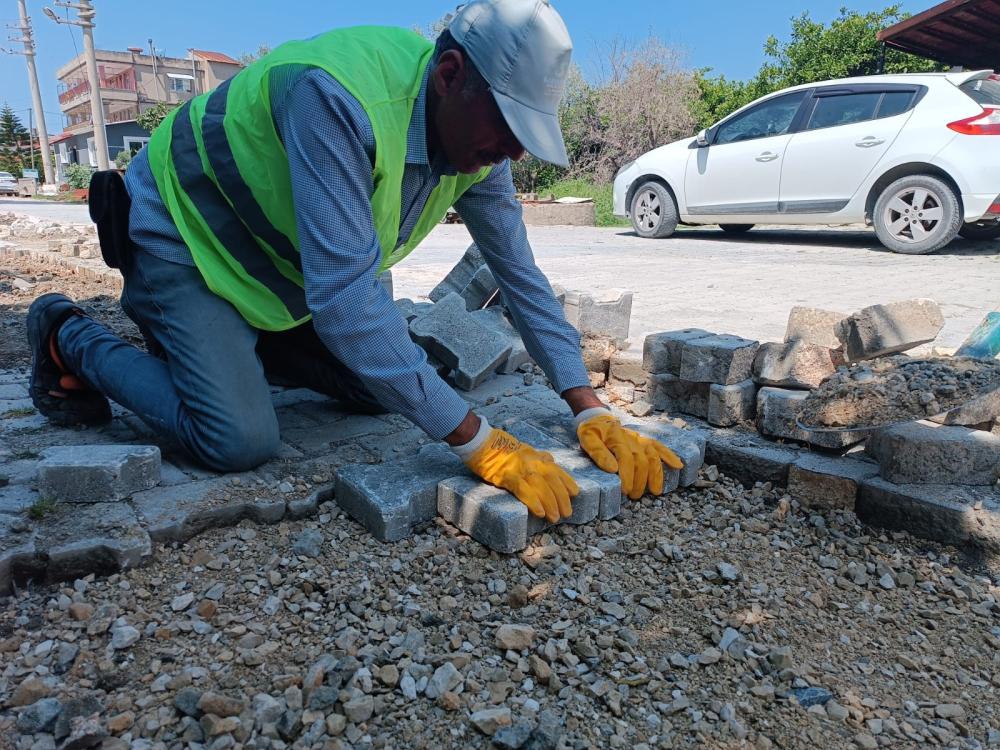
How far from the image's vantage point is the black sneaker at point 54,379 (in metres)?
2.84

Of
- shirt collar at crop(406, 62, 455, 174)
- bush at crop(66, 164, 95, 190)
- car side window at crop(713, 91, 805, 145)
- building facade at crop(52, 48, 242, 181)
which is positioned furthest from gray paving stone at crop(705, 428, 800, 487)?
building facade at crop(52, 48, 242, 181)

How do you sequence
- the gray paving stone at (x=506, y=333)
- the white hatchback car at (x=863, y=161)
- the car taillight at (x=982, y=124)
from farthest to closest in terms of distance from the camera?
the white hatchback car at (x=863, y=161) → the car taillight at (x=982, y=124) → the gray paving stone at (x=506, y=333)

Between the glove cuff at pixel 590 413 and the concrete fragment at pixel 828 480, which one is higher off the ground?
the glove cuff at pixel 590 413

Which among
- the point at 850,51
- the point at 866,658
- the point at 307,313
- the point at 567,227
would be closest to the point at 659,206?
the point at 567,227

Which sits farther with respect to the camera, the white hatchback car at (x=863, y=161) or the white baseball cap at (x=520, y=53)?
the white hatchback car at (x=863, y=161)

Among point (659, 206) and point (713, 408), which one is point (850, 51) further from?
point (713, 408)

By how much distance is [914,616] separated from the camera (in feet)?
6.42

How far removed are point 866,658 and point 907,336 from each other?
159 cm

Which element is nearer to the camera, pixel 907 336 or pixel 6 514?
pixel 6 514

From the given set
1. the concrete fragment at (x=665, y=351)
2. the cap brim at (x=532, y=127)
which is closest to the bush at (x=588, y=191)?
the concrete fragment at (x=665, y=351)

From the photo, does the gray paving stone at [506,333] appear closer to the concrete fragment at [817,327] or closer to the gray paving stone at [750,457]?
the gray paving stone at [750,457]

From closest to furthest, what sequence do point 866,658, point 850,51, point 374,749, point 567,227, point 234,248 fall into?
point 374,749, point 866,658, point 234,248, point 567,227, point 850,51

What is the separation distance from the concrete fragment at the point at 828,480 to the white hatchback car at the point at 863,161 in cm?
561

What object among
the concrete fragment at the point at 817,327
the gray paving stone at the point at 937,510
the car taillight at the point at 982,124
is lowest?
the gray paving stone at the point at 937,510
